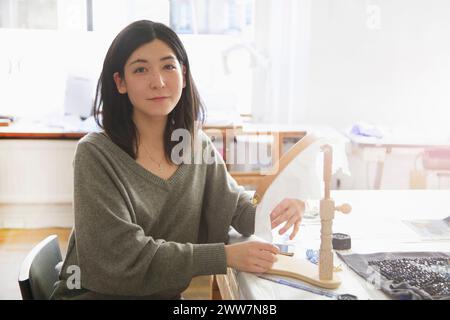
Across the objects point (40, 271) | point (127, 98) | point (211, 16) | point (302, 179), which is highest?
point (211, 16)

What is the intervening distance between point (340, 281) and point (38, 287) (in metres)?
0.64

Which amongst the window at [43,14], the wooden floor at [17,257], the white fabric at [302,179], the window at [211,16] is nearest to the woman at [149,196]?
the white fabric at [302,179]

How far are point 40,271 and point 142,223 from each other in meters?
0.25

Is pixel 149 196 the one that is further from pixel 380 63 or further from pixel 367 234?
pixel 380 63

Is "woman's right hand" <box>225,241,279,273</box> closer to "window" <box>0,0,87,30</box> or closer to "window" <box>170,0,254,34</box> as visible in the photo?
"window" <box>170,0,254,34</box>

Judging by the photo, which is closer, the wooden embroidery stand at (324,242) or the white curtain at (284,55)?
the wooden embroidery stand at (324,242)

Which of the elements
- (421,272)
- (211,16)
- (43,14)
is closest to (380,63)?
(211,16)

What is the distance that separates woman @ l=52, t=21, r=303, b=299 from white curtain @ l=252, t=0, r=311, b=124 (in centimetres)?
211

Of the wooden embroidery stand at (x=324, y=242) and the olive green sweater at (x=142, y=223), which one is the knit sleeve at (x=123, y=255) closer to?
the olive green sweater at (x=142, y=223)

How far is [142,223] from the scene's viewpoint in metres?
1.27

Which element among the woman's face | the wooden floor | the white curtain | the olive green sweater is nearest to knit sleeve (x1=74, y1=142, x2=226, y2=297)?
the olive green sweater

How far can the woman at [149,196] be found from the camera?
3.76ft

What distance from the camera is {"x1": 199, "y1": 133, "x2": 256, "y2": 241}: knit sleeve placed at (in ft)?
4.50

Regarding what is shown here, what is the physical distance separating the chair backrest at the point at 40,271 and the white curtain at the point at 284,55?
2.32 m
